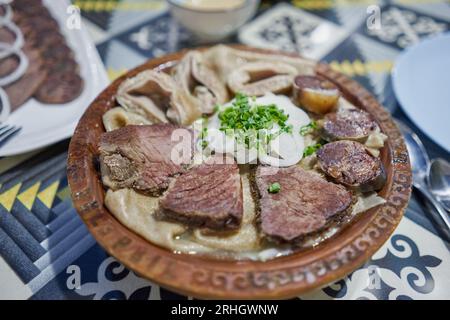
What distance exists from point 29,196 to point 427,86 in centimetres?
308

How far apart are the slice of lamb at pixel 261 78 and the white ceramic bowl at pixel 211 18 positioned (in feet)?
2.70

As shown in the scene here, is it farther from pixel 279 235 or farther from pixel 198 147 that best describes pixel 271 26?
pixel 279 235

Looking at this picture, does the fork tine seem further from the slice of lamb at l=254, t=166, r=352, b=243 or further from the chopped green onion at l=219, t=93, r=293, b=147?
the slice of lamb at l=254, t=166, r=352, b=243

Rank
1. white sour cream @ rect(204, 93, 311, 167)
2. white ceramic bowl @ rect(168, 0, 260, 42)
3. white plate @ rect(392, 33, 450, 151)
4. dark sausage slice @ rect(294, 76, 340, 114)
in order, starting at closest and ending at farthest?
1. white sour cream @ rect(204, 93, 311, 167)
2. dark sausage slice @ rect(294, 76, 340, 114)
3. white plate @ rect(392, 33, 450, 151)
4. white ceramic bowl @ rect(168, 0, 260, 42)

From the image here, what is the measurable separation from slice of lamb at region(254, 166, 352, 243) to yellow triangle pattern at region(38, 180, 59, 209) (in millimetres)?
1278

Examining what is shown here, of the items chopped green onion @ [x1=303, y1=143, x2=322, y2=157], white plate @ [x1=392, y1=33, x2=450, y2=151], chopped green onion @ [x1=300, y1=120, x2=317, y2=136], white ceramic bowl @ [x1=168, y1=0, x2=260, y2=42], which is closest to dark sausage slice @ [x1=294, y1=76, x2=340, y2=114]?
chopped green onion @ [x1=300, y1=120, x2=317, y2=136]

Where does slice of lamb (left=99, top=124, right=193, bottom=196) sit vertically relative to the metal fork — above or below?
below

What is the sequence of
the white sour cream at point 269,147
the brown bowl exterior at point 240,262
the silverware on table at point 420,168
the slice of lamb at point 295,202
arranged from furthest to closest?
the silverware on table at point 420,168 < the white sour cream at point 269,147 < the slice of lamb at point 295,202 < the brown bowl exterior at point 240,262

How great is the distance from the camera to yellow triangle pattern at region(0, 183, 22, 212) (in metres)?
2.16

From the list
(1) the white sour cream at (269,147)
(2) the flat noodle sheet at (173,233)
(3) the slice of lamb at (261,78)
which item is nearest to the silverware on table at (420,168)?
(1) the white sour cream at (269,147)

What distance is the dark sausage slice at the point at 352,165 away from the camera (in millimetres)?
1887

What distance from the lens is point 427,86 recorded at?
295cm

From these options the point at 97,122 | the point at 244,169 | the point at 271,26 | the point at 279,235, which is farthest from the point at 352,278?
the point at 271,26

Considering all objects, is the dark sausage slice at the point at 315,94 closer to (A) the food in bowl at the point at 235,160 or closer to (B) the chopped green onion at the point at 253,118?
(A) the food in bowl at the point at 235,160
